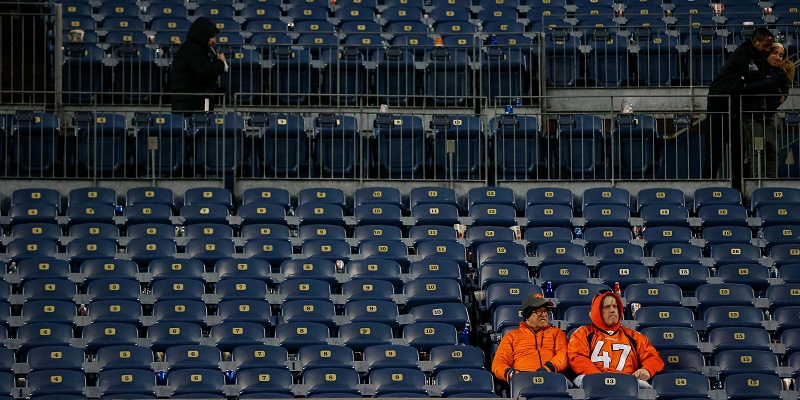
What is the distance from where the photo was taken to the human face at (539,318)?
1541cm

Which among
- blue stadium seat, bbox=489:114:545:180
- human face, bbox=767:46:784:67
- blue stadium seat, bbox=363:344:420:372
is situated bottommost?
blue stadium seat, bbox=363:344:420:372

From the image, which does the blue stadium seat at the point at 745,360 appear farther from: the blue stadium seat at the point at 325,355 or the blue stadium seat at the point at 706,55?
the blue stadium seat at the point at 706,55

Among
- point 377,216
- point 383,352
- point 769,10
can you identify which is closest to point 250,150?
point 377,216

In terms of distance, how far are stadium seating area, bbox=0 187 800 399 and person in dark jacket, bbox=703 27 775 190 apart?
0.63 metres

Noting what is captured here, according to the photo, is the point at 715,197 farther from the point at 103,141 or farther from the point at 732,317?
the point at 103,141

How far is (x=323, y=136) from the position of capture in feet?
65.9

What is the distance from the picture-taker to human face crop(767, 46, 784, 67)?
19.6 meters

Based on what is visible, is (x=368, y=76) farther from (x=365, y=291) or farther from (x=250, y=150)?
(x=365, y=291)

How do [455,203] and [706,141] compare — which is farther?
[706,141]

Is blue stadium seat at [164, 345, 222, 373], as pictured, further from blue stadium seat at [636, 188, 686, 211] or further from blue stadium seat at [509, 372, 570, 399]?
blue stadium seat at [636, 188, 686, 211]

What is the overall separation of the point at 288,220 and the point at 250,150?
1964 millimetres

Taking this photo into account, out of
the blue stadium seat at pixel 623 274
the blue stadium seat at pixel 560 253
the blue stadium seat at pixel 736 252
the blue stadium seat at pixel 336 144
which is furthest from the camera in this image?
the blue stadium seat at pixel 336 144

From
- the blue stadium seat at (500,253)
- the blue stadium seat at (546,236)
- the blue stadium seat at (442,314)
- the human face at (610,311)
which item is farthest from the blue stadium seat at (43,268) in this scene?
the human face at (610,311)

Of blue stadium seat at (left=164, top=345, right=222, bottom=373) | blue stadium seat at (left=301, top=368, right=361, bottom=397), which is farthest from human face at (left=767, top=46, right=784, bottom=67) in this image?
blue stadium seat at (left=164, top=345, right=222, bottom=373)
